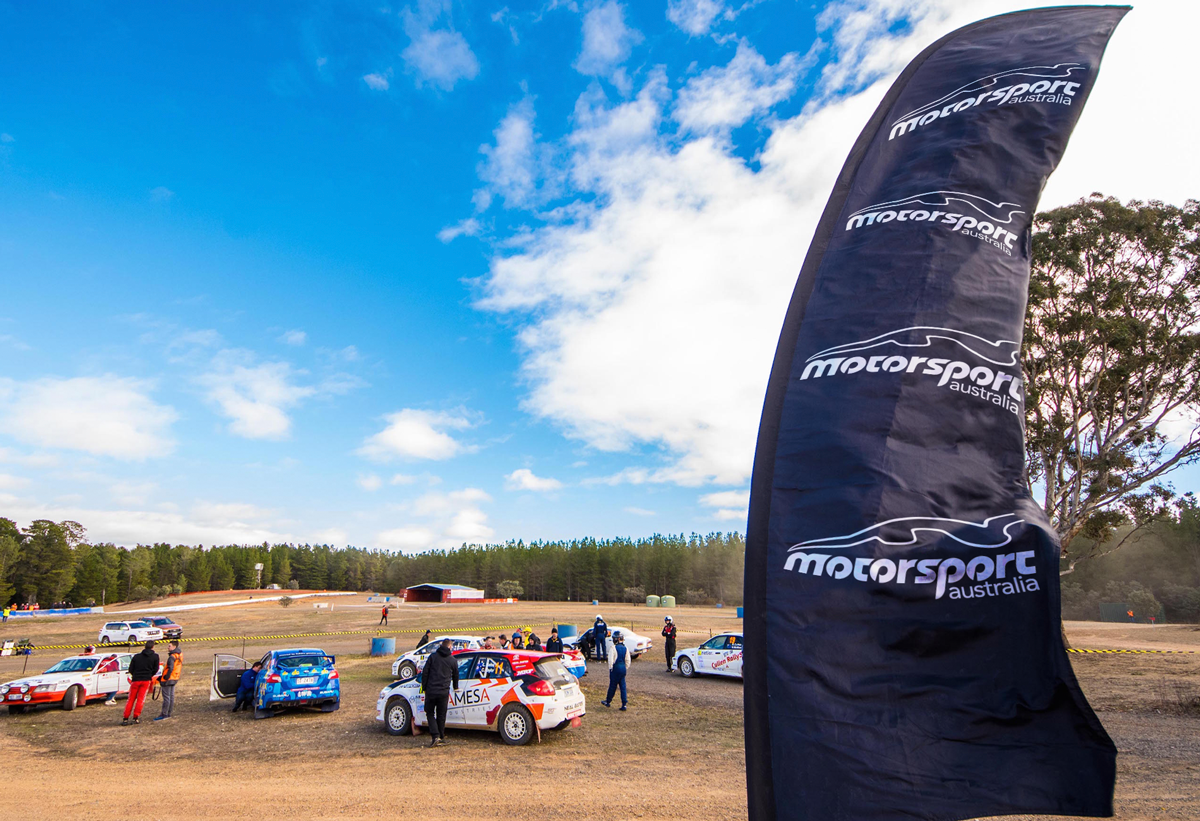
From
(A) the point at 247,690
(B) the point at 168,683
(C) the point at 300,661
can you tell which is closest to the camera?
(B) the point at 168,683

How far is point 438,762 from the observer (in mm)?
10844

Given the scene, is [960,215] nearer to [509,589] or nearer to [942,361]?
[942,361]

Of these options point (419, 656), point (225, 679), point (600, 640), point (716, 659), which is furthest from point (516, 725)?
point (600, 640)

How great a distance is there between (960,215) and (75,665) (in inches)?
920

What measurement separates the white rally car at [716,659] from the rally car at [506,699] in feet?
31.5

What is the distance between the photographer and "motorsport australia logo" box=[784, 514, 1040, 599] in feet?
7.56

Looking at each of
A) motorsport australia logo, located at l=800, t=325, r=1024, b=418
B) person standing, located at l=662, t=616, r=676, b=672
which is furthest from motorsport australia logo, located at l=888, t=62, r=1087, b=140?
person standing, located at l=662, t=616, r=676, b=672

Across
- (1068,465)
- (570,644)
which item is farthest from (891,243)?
(1068,465)

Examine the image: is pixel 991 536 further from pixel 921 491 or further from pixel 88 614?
pixel 88 614

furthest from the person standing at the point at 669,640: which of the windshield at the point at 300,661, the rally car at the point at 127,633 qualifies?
the rally car at the point at 127,633

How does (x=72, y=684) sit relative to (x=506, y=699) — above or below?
below

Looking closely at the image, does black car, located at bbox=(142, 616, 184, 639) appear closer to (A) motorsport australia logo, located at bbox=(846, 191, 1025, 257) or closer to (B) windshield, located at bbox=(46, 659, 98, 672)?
(B) windshield, located at bbox=(46, 659, 98, 672)

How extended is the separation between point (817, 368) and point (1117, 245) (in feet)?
92.8

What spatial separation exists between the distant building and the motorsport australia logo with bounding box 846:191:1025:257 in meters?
92.1
